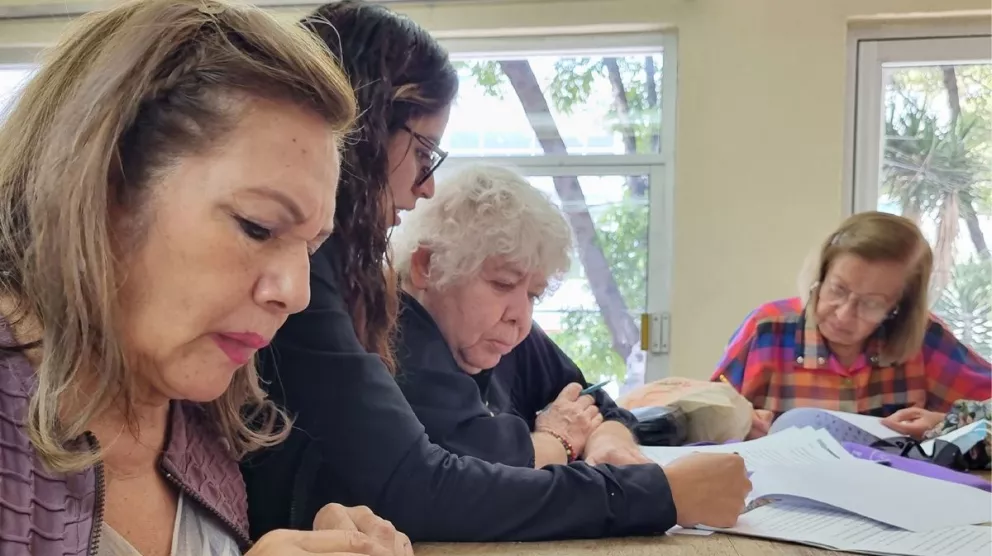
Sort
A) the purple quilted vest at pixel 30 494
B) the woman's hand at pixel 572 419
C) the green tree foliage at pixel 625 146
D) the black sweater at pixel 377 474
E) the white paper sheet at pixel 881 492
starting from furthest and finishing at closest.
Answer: the green tree foliage at pixel 625 146 → the woman's hand at pixel 572 419 → the white paper sheet at pixel 881 492 → the black sweater at pixel 377 474 → the purple quilted vest at pixel 30 494

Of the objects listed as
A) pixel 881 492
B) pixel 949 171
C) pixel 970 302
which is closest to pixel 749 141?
pixel 949 171

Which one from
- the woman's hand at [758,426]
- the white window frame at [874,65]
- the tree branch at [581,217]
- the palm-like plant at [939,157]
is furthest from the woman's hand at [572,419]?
the palm-like plant at [939,157]

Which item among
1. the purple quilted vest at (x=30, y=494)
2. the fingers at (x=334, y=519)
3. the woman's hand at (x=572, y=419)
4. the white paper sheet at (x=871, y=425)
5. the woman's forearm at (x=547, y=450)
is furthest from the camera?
the white paper sheet at (x=871, y=425)

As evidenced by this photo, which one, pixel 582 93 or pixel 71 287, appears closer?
pixel 71 287

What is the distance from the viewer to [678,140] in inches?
115

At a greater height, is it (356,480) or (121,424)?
(121,424)

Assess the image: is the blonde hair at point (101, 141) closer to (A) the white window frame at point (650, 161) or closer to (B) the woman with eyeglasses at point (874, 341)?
(B) the woman with eyeglasses at point (874, 341)

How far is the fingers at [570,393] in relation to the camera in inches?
61.1

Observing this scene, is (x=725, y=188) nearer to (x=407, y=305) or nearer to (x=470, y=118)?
(x=470, y=118)

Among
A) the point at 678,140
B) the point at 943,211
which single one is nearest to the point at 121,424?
the point at 678,140

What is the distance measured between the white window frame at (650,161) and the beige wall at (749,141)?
0.24 feet

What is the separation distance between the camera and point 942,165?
2.98 metres

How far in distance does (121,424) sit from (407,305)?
0.59 m

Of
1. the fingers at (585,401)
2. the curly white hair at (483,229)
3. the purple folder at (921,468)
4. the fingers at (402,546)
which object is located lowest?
the purple folder at (921,468)
